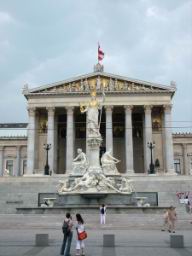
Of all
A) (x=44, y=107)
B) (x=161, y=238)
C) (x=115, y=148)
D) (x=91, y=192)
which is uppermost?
(x=44, y=107)

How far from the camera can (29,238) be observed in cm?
1858

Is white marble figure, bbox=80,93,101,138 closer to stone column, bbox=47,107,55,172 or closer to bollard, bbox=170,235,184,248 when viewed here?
bollard, bbox=170,235,184,248

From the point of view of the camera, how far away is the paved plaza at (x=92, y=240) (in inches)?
552

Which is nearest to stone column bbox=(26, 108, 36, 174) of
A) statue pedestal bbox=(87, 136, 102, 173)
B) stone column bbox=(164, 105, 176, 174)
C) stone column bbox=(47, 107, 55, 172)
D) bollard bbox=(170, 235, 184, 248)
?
stone column bbox=(47, 107, 55, 172)

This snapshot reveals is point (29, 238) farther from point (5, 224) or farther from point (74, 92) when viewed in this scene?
point (74, 92)

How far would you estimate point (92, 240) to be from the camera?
1798 cm

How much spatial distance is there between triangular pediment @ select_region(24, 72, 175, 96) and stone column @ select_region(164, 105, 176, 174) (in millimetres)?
4143

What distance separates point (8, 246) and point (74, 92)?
172 feet

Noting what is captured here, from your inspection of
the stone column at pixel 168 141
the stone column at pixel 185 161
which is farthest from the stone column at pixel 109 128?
the stone column at pixel 185 161

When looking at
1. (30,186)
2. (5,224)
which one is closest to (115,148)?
(30,186)

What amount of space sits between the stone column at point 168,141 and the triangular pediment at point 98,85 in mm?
4143

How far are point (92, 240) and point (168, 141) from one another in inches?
1894

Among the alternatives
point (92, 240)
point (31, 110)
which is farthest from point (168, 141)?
point (92, 240)

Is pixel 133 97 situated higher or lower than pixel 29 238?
higher
